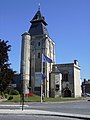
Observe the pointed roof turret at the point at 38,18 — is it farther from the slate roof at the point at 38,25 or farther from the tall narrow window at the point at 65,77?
the tall narrow window at the point at 65,77

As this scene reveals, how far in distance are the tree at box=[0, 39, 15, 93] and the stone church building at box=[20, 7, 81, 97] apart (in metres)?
51.8

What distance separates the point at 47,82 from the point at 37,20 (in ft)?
74.4

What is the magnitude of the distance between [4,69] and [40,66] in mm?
56140

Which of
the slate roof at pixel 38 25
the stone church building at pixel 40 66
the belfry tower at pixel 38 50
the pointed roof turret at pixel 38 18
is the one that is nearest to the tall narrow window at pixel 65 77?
the stone church building at pixel 40 66

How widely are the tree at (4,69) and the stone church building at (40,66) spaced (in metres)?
51.8

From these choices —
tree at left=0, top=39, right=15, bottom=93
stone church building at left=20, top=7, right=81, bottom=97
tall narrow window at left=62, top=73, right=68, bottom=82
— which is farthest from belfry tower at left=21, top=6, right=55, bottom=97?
tree at left=0, top=39, right=15, bottom=93

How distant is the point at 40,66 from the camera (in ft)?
272

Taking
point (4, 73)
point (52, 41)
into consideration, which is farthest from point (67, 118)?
point (52, 41)

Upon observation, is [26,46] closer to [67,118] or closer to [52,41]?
[52,41]

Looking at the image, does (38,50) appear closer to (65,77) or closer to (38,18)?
(65,77)

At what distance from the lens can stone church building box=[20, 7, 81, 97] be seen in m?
80.8

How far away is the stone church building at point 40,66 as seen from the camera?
80.8m

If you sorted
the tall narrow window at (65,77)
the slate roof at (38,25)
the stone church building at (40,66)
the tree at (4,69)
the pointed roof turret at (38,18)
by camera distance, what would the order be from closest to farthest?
1. the tree at (4,69)
2. the stone church building at (40,66)
3. the tall narrow window at (65,77)
4. the slate roof at (38,25)
5. the pointed roof turret at (38,18)

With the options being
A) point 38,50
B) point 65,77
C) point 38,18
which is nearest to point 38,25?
point 38,18
